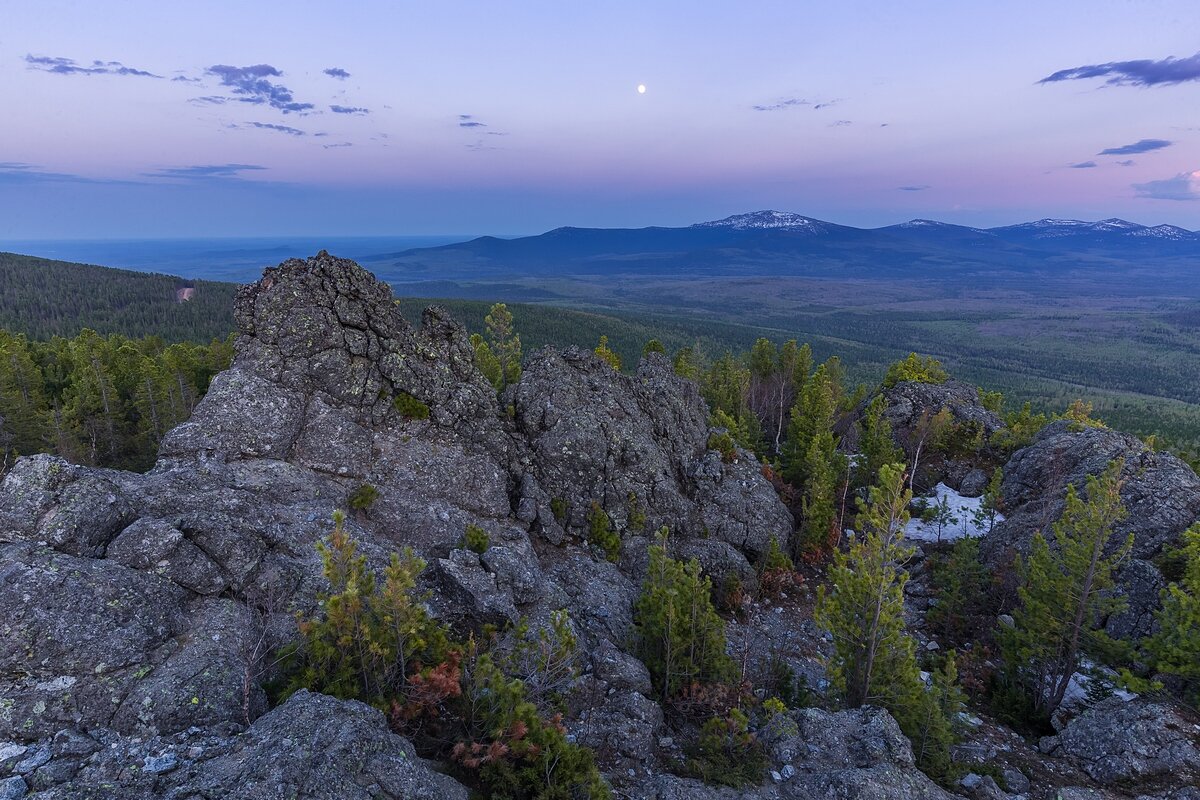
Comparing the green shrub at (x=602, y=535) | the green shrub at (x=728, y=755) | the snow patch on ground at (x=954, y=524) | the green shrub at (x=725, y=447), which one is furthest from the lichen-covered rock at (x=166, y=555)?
the snow patch on ground at (x=954, y=524)

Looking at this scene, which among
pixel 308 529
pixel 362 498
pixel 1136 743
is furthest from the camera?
pixel 362 498

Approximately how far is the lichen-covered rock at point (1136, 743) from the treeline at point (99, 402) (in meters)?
62.4

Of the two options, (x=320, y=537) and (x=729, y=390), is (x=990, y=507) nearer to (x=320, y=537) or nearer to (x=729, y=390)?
(x=729, y=390)

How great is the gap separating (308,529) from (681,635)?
1519 centimetres

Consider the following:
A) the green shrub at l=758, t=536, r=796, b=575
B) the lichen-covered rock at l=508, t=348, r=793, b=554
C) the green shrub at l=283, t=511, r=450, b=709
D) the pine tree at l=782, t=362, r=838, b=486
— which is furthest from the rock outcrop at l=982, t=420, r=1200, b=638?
the green shrub at l=283, t=511, r=450, b=709

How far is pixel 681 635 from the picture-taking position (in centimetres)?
2161

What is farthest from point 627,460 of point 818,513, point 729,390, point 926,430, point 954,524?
point 729,390

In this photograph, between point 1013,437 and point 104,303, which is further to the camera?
point 104,303

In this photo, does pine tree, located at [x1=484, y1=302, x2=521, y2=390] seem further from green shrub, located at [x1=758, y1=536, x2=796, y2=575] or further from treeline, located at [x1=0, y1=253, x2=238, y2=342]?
treeline, located at [x1=0, y1=253, x2=238, y2=342]

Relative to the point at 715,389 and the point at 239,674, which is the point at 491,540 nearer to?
the point at 239,674

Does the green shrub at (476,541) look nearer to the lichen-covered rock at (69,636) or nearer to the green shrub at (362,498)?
the green shrub at (362,498)

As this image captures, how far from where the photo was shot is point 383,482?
27.1 metres

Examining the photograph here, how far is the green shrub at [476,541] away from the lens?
2520 cm

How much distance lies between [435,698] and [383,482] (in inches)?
560
